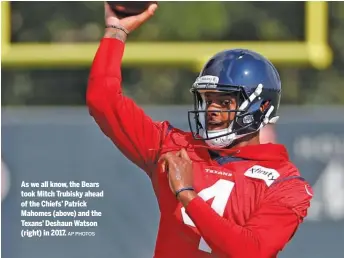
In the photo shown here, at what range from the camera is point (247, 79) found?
121 inches

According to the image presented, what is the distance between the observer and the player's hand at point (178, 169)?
2.83m

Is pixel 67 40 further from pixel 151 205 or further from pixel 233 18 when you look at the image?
pixel 151 205

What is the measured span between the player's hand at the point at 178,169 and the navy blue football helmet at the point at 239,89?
0.52ft

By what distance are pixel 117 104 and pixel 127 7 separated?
0.33m

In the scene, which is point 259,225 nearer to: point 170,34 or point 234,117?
point 234,117

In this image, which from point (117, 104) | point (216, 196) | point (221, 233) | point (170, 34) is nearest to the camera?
point (221, 233)

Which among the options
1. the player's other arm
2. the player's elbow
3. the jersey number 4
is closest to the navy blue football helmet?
the jersey number 4

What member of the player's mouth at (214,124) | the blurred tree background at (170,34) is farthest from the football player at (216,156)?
the blurred tree background at (170,34)

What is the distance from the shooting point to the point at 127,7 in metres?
3.23

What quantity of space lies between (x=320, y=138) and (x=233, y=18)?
1546mm

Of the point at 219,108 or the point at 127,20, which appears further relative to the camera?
the point at 127,20

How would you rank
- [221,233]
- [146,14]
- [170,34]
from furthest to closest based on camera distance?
[170,34] → [146,14] → [221,233]

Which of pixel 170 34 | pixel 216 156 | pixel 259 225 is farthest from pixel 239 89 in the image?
pixel 170 34

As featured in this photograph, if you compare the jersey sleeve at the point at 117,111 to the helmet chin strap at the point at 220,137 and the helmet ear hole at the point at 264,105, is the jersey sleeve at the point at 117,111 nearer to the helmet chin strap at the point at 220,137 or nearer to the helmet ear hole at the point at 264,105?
the helmet chin strap at the point at 220,137
